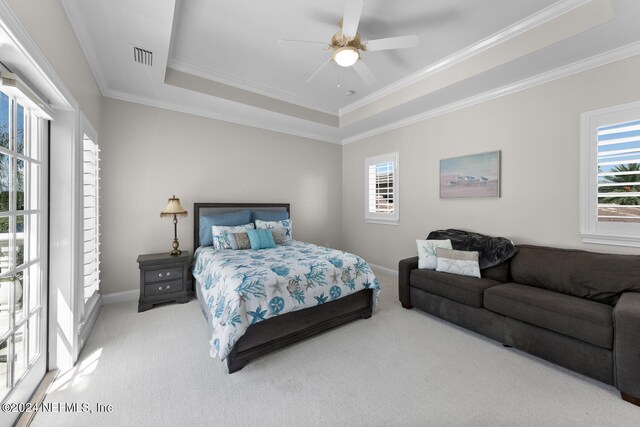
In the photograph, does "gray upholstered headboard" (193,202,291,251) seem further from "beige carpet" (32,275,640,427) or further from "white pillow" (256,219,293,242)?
"beige carpet" (32,275,640,427)

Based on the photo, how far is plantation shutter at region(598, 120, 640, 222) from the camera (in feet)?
7.87

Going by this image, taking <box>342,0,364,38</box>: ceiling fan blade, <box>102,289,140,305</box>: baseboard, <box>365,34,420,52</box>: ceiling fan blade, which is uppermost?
<box>342,0,364,38</box>: ceiling fan blade

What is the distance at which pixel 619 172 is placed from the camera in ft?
8.09

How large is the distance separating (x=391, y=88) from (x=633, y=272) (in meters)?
3.22

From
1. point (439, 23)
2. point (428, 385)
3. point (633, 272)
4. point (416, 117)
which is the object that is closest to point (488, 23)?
point (439, 23)

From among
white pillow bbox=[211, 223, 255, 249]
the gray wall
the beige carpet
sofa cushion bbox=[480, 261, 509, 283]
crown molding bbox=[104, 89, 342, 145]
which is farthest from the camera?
white pillow bbox=[211, 223, 255, 249]

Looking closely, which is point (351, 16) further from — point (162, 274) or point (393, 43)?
point (162, 274)

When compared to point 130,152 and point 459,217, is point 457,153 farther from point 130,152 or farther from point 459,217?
point 130,152

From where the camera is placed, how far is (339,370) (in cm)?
213

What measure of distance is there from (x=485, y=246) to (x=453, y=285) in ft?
2.19

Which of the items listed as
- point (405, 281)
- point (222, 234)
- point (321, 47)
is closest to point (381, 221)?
point (405, 281)

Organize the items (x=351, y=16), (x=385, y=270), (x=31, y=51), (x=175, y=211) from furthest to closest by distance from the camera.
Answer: (x=385, y=270) < (x=175, y=211) < (x=351, y=16) < (x=31, y=51)

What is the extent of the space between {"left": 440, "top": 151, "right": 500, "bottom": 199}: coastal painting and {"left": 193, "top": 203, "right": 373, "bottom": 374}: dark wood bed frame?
195 cm

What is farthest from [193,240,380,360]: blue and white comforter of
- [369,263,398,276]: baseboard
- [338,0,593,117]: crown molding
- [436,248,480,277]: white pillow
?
[338,0,593,117]: crown molding
